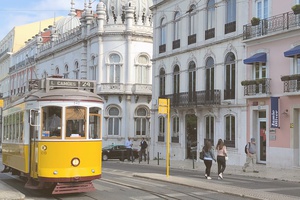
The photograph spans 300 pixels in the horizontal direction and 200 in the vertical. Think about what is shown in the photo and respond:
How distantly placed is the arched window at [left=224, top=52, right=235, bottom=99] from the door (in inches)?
111

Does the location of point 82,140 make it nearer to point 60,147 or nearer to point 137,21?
point 60,147

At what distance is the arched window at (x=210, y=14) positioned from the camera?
31.5 m

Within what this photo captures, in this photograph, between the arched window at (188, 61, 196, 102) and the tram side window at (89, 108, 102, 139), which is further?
the arched window at (188, 61, 196, 102)

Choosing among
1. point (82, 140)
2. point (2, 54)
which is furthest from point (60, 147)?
point (2, 54)

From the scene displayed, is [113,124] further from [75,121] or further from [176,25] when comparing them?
[75,121]

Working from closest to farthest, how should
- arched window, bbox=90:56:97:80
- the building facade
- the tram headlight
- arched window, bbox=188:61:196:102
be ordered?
the tram headlight
the building facade
arched window, bbox=188:61:196:102
arched window, bbox=90:56:97:80

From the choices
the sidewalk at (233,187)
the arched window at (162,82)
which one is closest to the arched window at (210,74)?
the arched window at (162,82)

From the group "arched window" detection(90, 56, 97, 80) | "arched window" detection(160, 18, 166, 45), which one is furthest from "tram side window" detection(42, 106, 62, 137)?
"arched window" detection(90, 56, 97, 80)

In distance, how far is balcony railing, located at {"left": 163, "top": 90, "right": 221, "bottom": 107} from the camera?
30217 mm

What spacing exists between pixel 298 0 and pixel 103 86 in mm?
23716

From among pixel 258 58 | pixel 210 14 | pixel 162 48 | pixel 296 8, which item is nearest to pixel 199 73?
pixel 210 14

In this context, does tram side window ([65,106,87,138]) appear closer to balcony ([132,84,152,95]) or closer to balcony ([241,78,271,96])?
balcony ([241,78,271,96])

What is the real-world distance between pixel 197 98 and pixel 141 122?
14511 millimetres

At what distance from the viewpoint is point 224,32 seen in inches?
1189
